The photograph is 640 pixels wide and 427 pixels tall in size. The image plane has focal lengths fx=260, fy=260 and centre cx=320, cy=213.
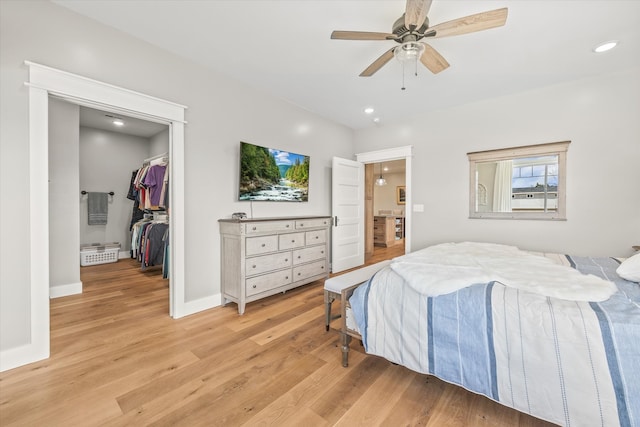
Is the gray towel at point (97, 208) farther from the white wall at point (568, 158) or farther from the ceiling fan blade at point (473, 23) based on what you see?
the ceiling fan blade at point (473, 23)

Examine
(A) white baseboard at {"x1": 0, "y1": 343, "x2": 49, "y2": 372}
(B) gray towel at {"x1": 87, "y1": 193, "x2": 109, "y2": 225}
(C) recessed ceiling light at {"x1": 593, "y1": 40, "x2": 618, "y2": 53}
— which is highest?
(C) recessed ceiling light at {"x1": 593, "y1": 40, "x2": 618, "y2": 53}

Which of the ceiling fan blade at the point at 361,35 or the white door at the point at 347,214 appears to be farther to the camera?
the white door at the point at 347,214

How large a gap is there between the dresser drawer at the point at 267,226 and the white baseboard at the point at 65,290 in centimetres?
258

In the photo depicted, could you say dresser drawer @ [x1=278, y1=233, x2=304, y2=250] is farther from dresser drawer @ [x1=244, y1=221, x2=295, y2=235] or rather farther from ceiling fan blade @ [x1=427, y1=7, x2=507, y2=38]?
ceiling fan blade @ [x1=427, y1=7, x2=507, y2=38]

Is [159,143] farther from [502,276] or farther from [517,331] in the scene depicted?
[517,331]

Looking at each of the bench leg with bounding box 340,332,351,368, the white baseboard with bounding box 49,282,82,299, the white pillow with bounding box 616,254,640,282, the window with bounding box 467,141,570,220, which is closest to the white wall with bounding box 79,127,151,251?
the white baseboard with bounding box 49,282,82,299

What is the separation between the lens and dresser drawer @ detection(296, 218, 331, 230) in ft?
11.6

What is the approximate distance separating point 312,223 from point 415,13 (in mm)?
2623

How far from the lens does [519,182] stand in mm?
3590

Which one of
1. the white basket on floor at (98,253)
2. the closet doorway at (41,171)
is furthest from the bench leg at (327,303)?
the white basket on floor at (98,253)

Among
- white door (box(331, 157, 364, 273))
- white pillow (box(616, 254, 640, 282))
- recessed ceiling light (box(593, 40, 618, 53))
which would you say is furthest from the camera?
white door (box(331, 157, 364, 273))

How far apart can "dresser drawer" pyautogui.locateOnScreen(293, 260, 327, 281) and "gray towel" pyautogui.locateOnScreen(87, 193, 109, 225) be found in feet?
14.7

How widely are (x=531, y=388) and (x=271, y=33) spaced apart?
309 cm

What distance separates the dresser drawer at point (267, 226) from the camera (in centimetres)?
291
